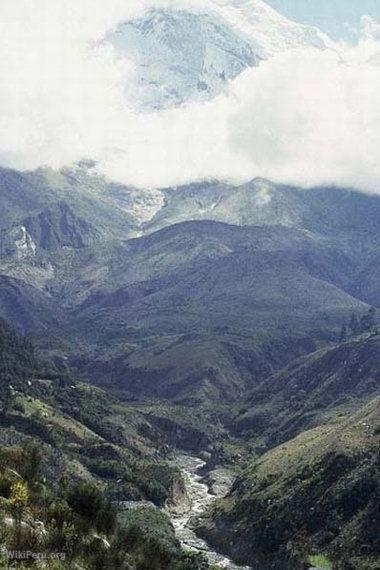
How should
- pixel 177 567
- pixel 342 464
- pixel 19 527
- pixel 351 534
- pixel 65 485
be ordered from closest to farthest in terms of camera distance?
pixel 19 527 < pixel 177 567 < pixel 65 485 < pixel 351 534 < pixel 342 464

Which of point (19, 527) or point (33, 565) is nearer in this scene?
point (33, 565)

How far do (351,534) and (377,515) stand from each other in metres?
6.68

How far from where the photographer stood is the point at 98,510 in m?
65.9

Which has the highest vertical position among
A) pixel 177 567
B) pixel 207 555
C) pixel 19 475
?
pixel 19 475

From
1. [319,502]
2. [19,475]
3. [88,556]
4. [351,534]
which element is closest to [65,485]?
[19,475]

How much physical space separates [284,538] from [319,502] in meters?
11.7

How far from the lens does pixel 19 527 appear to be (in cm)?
5162

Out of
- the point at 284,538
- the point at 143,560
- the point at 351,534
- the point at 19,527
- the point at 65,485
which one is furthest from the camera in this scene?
the point at 284,538

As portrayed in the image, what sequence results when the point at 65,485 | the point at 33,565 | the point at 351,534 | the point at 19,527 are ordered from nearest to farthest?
the point at 33,565 < the point at 19,527 < the point at 65,485 < the point at 351,534

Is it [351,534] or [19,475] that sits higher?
[19,475]

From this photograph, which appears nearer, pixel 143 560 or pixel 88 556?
pixel 88 556

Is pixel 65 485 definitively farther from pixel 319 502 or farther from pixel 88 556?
pixel 319 502

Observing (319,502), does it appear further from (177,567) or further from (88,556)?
(88,556)

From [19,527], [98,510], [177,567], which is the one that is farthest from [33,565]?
[177,567]
